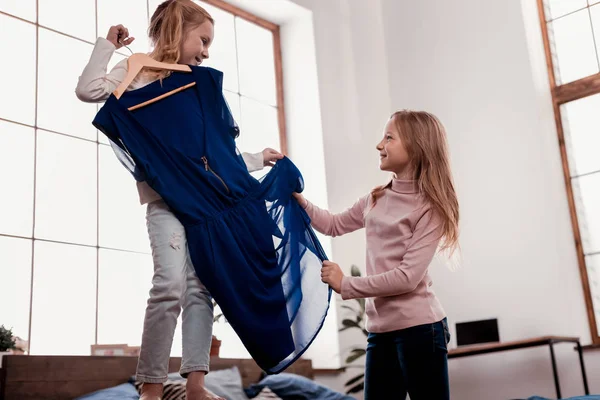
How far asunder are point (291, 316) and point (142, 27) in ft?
10.4

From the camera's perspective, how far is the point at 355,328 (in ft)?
17.4

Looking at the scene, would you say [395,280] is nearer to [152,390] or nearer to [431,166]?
[431,166]

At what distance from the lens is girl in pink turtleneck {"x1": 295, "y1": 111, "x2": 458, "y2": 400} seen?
2.18 metres

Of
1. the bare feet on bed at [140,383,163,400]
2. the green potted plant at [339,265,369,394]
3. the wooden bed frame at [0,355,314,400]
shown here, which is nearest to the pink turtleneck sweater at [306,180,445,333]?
the bare feet on bed at [140,383,163,400]

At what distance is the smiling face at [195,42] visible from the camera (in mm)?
2227

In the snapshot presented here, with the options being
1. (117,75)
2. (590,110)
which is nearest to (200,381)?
(117,75)

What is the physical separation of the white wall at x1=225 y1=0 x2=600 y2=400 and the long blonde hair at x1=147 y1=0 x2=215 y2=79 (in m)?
3.24

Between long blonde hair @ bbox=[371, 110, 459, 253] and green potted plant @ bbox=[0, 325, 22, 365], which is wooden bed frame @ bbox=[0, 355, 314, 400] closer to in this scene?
green potted plant @ bbox=[0, 325, 22, 365]

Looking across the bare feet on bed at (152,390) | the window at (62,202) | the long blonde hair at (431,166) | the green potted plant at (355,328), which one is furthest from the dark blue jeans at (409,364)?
the green potted plant at (355,328)

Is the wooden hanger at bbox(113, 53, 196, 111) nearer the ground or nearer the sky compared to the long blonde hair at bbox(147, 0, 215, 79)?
nearer the ground

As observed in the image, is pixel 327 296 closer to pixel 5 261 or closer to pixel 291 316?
pixel 291 316

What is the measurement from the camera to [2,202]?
388 cm

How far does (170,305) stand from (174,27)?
80 cm

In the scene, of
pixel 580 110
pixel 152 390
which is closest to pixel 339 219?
pixel 152 390
